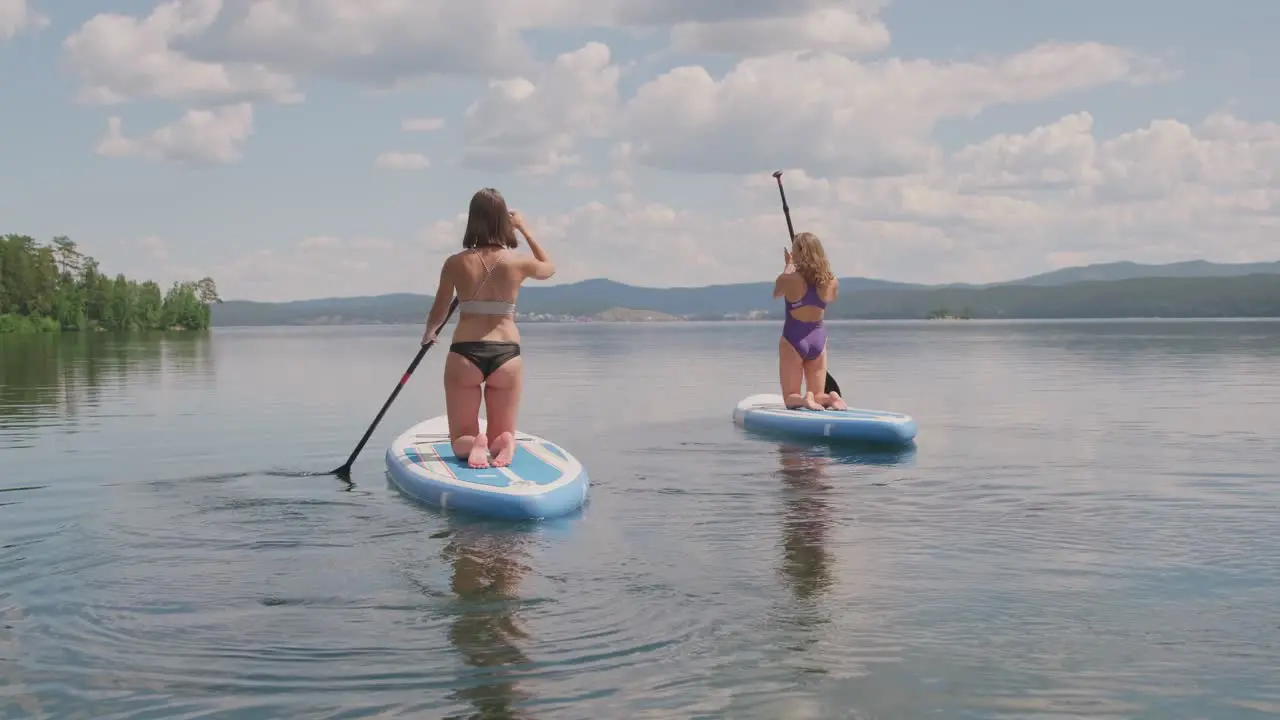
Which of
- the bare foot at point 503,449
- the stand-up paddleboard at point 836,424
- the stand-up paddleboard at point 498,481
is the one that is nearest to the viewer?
the stand-up paddleboard at point 498,481

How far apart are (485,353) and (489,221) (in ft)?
4.13

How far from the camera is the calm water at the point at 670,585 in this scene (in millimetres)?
5398

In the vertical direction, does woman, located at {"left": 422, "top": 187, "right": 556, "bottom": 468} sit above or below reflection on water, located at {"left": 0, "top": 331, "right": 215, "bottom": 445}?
above

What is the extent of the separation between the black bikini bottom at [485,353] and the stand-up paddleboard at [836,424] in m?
6.38

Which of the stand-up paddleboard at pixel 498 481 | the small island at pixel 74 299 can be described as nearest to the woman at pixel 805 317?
the stand-up paddleboard at pixel 498 481

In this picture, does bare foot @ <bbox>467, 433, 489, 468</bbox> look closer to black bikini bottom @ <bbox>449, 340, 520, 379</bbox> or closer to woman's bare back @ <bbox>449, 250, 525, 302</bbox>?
black bikini bottom @ <bbox>449, 340, 520, 379</bbox>

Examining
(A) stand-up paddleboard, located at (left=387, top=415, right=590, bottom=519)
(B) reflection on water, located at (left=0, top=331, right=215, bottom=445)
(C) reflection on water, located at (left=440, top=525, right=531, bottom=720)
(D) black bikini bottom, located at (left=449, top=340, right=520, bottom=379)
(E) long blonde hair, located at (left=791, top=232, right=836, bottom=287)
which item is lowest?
(C) reflection on water, located at (left=440, top=525, right=531, bottom=720)

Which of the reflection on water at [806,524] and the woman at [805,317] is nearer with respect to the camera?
the reflection on water at [806,524]

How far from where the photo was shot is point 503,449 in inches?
434

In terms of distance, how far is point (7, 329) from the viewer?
353 ft

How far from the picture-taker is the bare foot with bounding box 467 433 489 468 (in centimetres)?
1079

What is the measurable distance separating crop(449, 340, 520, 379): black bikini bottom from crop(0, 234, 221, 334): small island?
112m

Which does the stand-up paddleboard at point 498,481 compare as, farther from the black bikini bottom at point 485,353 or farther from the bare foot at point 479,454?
the black bikini bottom at point 485,353

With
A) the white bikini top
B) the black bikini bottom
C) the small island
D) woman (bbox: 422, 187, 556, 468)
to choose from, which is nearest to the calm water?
woman (bbox: 422, 187, 556, 468)
